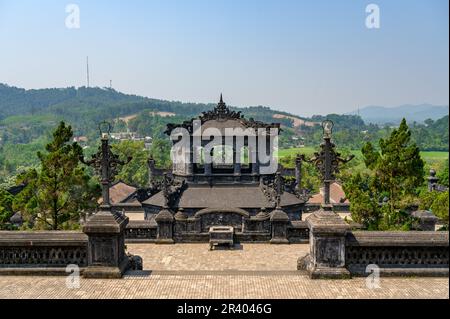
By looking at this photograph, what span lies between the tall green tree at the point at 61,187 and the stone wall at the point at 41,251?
6971 mm

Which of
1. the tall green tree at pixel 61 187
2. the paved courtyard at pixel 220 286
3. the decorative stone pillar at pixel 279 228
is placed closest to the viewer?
the paved courtyard at pixel 220 286

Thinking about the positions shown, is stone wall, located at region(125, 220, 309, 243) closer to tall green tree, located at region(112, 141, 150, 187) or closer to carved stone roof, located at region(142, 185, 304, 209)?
carved stone roof, located at region(142, 185, 304, 209)

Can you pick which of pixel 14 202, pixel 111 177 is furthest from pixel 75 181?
pixel 111 177

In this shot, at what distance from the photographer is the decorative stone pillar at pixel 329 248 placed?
504 inches

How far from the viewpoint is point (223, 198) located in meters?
25.7

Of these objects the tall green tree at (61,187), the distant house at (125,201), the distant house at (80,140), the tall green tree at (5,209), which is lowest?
the distant house at (125,201)

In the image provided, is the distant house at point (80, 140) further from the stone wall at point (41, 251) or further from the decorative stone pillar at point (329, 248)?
the decorative stone pillar at point (329, 248)

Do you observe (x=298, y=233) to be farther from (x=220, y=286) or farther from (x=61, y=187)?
(x=61, y=187)

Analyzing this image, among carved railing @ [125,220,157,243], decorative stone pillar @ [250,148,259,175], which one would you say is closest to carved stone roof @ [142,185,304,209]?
decorative stone pillar @ [250,148,259,175]

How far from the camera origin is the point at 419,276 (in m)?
12.7

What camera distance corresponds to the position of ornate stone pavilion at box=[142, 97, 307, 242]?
2159 centimetres

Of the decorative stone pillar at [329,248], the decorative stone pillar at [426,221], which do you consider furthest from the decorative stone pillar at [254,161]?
the decorative stone pillar at [329,248]
